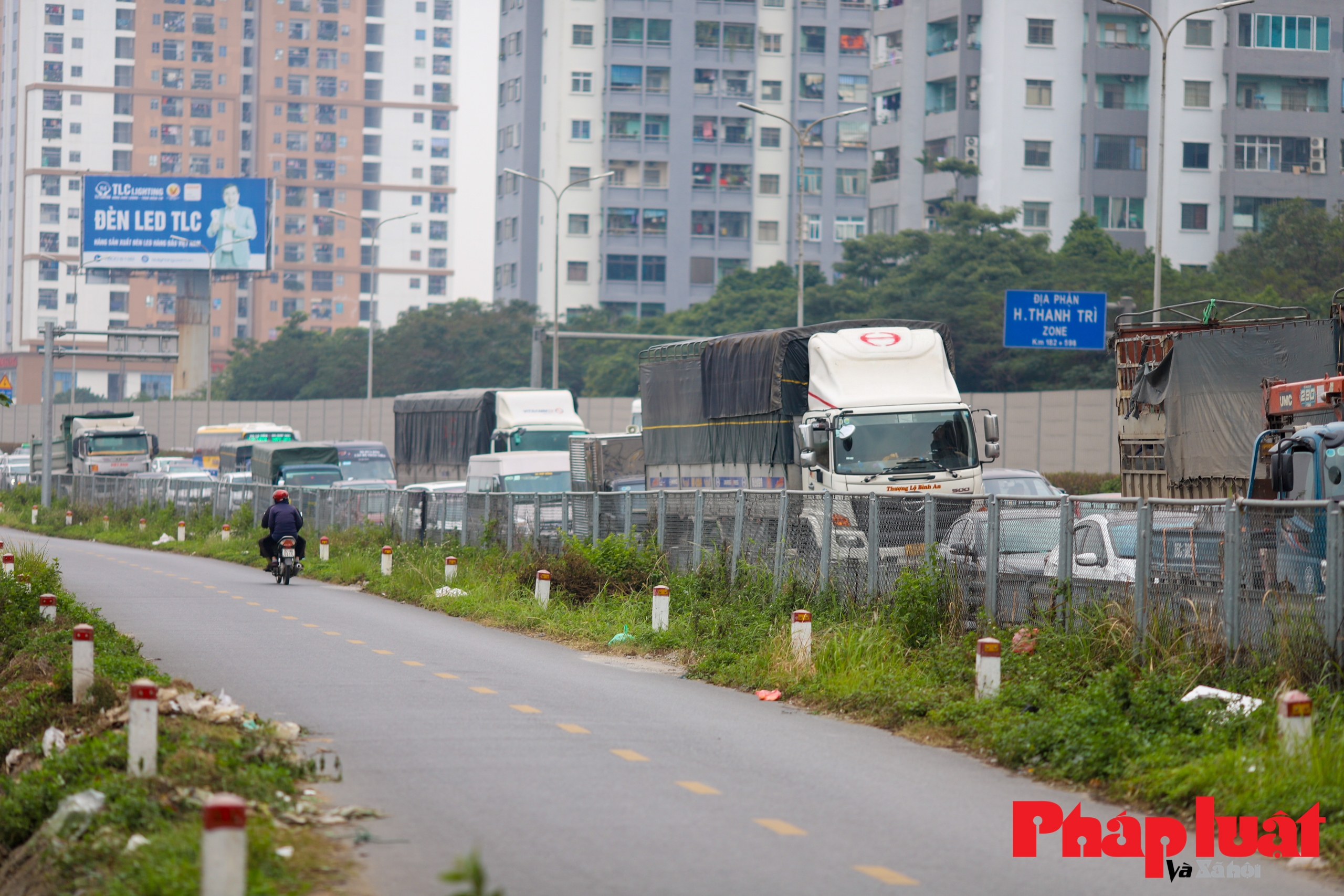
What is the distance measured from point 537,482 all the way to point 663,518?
15.7m

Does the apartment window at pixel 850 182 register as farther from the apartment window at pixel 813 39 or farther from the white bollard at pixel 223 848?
the white bollard at pixel 223 848

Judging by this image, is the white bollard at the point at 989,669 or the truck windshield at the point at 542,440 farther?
the truck windshield at the point at 542,440

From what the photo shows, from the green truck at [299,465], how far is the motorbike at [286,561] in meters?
18.7

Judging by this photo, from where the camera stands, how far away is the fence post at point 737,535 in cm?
1786

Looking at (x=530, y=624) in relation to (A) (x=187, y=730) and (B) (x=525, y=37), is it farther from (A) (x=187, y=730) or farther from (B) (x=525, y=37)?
(B) (x=525, y=37)

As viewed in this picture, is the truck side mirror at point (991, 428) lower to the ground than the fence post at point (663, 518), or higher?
higher

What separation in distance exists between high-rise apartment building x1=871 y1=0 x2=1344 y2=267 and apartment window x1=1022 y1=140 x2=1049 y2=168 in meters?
0.06

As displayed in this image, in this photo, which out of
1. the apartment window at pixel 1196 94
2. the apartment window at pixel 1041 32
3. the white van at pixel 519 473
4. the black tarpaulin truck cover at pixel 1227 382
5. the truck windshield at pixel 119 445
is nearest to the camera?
the black tarpaulin truck cover at pixel 1227 382

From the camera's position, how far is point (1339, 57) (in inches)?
2972

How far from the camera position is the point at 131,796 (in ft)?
25.5

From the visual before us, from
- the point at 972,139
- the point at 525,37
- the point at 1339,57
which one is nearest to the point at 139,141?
the point at 525,37


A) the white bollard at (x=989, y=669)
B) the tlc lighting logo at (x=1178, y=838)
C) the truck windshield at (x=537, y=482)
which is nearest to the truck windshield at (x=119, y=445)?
the truck windshield at (x=537, y=482)

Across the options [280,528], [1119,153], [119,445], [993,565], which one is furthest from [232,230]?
[993,565]

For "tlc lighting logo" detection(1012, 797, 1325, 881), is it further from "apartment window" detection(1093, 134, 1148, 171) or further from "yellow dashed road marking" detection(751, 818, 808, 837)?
"apartment window" detection(1093, 134, 1148, 171)
